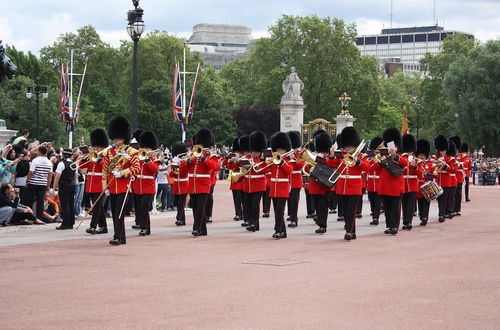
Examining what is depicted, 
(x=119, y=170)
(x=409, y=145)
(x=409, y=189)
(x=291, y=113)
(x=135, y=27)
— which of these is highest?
(x=135, y=27)

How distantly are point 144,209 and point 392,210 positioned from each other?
4136 mm

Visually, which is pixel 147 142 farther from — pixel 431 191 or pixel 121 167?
pixel 431 191

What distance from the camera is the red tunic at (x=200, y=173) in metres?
16.2

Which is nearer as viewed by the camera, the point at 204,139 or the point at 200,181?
the point at 200,181

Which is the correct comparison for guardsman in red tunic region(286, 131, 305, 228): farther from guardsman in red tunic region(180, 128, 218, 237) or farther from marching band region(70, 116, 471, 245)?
guardsman in red tunic region(180, 128, 218, 237)

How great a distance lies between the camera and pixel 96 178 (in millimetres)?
16906

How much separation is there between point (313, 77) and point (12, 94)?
82.6 feet

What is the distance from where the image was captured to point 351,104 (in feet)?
246

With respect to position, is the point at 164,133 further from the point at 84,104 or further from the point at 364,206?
the point at 364,206

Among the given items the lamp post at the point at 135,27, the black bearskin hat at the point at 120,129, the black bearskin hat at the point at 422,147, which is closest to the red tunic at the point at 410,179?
the black bearskin hat at the point at 422,147

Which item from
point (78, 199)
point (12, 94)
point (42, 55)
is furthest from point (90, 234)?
point (42, 55)

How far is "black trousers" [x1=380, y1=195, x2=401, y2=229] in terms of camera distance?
55.2ft

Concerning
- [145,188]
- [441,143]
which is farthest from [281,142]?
[441,143]

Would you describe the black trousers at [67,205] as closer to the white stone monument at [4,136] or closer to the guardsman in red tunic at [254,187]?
the guardsman in red tunic at [254,187]
